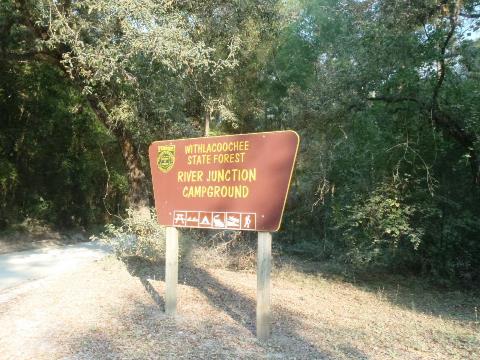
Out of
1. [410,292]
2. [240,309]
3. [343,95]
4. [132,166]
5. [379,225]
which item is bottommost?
[410,292]

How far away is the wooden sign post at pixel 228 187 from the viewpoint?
557 centimetres

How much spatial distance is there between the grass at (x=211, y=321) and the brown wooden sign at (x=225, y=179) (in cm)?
130

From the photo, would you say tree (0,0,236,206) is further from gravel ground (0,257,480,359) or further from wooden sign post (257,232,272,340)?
wooden sign post (257,232,272,340)

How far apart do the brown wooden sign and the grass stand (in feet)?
4.27

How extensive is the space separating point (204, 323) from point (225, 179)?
5.99 ft

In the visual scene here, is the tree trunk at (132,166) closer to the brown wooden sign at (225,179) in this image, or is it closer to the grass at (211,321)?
the grass at (211,321)

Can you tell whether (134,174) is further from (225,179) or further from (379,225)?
(225,179)

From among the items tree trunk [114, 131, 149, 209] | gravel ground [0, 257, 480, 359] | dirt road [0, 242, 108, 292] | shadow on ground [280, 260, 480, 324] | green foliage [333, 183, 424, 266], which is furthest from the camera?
tree trunk [114, 131, 149, 209]

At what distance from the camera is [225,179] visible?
19.9 ft

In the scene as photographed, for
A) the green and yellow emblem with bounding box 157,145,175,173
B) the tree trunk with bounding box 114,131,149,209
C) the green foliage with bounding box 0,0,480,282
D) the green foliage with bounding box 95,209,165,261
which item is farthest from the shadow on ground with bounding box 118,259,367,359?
the tree trunk with bounding box 114,131,149,209

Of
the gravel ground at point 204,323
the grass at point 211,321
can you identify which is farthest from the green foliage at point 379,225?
the gravel ground at point 204,323

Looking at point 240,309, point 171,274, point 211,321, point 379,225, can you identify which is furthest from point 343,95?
point 211,321

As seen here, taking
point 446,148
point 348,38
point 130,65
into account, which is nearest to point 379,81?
point 348,38

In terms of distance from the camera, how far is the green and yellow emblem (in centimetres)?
677
